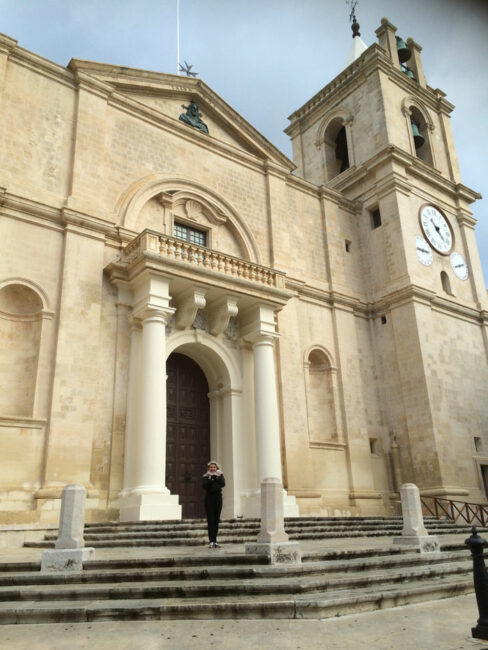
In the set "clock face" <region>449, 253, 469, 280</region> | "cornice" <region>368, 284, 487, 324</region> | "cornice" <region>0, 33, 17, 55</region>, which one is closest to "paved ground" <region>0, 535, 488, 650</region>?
"cornice" <region>0, 33, 17, 55</region>

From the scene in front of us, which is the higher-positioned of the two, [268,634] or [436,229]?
[436,229]

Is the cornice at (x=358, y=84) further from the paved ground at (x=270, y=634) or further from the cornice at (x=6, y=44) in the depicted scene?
the paved ground at (x=270, y=634)

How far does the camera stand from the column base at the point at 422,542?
30.8 ft

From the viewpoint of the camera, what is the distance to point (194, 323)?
Answer: 16.0 meters

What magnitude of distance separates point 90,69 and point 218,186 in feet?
17.7

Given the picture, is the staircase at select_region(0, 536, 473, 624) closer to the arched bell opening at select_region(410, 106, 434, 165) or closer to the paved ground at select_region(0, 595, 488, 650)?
the paved ground at select_region(0, 595, 488, 650)

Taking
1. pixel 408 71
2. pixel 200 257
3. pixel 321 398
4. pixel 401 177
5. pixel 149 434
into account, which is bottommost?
pixel 149 434

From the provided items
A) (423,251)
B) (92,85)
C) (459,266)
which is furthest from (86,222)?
→ (459,266)

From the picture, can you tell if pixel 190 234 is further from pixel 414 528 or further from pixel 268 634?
pixel 268 634

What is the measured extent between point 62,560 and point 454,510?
562 inches

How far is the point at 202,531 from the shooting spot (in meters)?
10.9

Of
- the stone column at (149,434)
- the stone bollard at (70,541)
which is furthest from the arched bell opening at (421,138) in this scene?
the stone bollard at (70,541)

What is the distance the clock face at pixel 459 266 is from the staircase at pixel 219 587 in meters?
17.3

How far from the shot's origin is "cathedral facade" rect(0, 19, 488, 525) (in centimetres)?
1321
